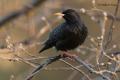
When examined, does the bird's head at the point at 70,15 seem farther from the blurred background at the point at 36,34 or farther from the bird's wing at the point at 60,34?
the blurred background at the point at 36,34

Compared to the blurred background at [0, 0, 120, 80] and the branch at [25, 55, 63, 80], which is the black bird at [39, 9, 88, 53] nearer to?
the blurred background at [0, 0, 120, 80]

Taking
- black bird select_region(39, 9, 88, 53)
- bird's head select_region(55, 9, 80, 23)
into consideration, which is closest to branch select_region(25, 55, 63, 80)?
black bird select_region(39, 9, 88, 53)

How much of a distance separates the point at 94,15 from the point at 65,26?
4.84 feet

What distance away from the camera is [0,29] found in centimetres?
1113

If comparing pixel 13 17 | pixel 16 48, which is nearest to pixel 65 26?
pixel 16 48

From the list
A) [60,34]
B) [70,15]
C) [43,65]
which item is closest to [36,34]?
[70,15]

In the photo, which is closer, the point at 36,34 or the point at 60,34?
the point at 60,34

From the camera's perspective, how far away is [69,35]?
8.09 m

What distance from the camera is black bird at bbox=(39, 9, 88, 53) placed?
8070 mm

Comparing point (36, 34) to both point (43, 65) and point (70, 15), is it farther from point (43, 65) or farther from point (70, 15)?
point (43, 65)

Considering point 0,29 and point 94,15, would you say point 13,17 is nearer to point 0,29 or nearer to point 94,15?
point 0,29

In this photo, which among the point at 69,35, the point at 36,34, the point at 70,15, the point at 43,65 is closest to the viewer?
the point at 43,65

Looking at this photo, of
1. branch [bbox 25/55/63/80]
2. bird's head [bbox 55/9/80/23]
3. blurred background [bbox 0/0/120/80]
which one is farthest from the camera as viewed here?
bird's head [bbox 55/9/80/23]

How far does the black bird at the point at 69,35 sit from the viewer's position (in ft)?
26.5
